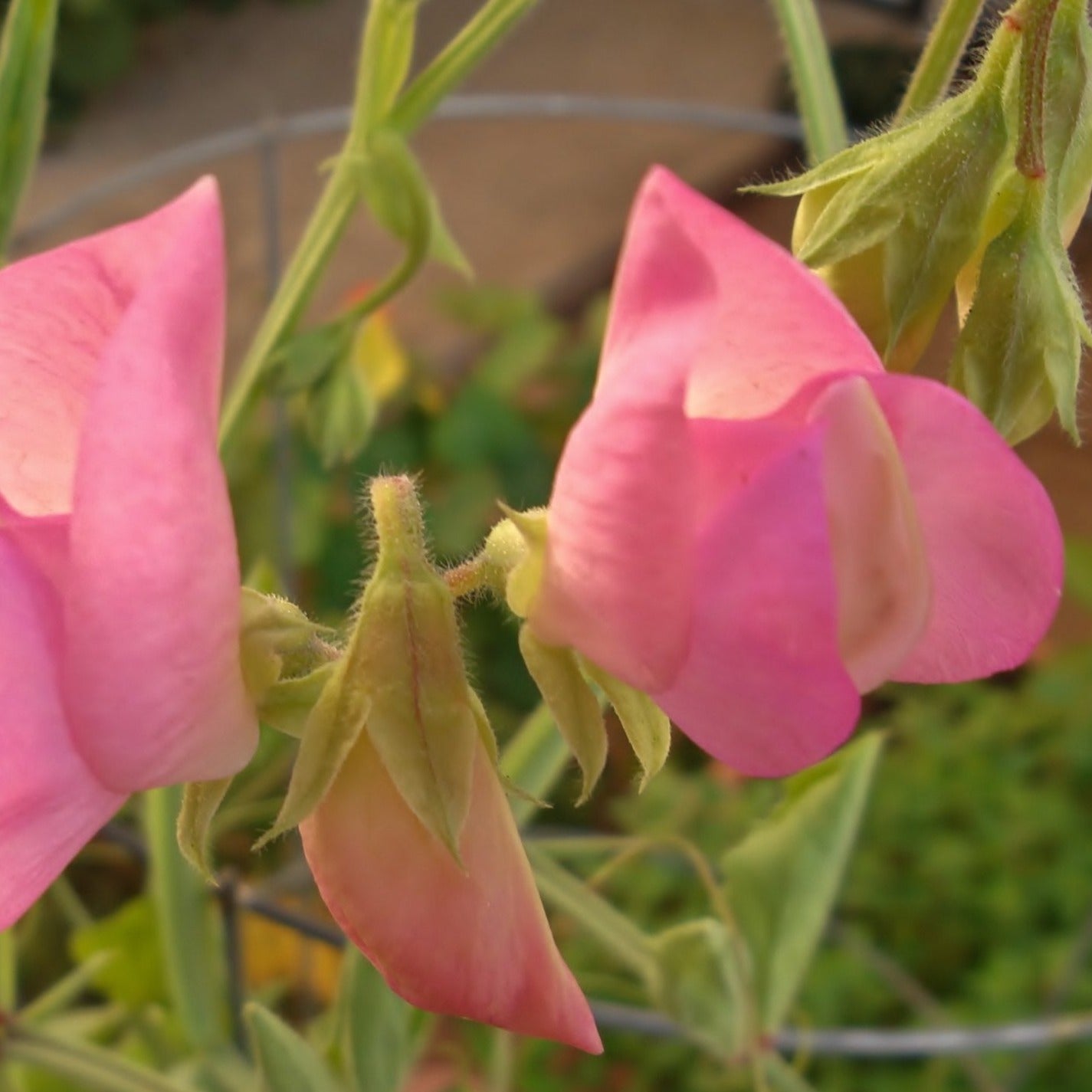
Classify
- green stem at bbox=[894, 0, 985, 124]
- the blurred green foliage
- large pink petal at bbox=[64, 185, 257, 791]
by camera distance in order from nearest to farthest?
large pink petal at bbox=[64, 185, 257, 791]
green stem at bbox=[894, 0, 985, 124]
the blurred green foliage

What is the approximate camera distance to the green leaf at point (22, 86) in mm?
377

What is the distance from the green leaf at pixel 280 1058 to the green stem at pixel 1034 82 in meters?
0.22

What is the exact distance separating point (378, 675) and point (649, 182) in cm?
9

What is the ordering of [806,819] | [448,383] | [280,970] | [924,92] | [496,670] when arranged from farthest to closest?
[448,383] < [496,670] < [280,970] < [806,819] < [924,92]

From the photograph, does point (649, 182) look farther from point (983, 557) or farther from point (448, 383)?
point (448, 383)

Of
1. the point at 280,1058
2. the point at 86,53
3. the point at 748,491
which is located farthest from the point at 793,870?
the point at 86,53

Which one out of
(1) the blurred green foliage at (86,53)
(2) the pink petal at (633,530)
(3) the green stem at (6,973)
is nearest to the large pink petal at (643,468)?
(2) the pink petal at (633,530)

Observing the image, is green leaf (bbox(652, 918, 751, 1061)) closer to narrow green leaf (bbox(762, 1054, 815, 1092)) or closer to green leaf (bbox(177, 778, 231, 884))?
narrow green leaf (bbox(762, 1054, 815, 1092))

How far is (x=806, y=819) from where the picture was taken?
44cm

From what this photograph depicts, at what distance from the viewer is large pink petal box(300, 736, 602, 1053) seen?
22cm

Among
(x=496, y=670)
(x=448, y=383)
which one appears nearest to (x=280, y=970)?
(x=496, y=670)

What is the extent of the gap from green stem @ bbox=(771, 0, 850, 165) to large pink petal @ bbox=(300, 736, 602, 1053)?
19 cm

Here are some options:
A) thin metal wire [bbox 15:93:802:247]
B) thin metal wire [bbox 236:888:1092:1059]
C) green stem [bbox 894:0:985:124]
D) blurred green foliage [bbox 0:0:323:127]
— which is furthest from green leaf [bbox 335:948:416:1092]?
blurred green foliage [bbox 0:0:323:127]

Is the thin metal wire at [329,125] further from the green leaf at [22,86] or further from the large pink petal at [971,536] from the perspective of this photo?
the large pink petal at [971,536]
